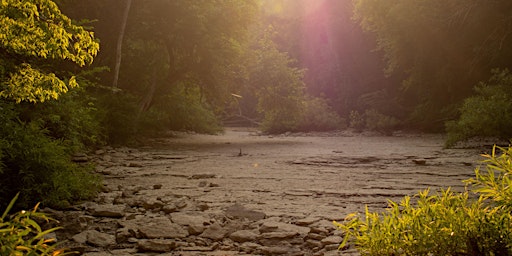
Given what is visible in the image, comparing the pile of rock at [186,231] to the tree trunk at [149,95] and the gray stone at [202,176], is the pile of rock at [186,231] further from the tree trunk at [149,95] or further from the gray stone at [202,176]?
the tree trunk at [149,95]

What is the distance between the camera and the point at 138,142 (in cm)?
1405

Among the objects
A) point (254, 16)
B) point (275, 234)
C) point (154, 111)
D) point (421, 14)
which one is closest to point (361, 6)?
point (421, 14)

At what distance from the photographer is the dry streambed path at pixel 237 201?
3961mm

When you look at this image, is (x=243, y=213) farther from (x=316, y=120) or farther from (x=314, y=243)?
(x=316, y=120)

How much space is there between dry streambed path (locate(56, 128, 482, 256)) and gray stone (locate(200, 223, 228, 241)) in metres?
0.01

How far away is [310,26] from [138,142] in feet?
84.8

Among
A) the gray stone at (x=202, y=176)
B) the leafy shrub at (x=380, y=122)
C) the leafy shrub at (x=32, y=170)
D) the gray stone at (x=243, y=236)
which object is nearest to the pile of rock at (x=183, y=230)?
the gray stone at (x=243, y=236)

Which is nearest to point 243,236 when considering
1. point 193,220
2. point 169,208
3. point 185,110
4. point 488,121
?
point 193,220

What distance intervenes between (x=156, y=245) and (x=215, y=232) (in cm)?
66

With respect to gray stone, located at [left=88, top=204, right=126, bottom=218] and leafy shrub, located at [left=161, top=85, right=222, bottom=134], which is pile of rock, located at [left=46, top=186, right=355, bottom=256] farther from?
leafy shrub, located at [left=161, top=85, right=222, bottom=134]

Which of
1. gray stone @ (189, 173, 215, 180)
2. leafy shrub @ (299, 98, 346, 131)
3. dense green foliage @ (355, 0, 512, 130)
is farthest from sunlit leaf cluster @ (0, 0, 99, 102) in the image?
A: leafy shrub @ (299, 98, 346, 131)

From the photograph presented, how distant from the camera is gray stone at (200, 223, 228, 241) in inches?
164

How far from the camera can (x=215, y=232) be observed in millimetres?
4305

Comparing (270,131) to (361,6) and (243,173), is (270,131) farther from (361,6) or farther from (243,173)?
(243,173)
